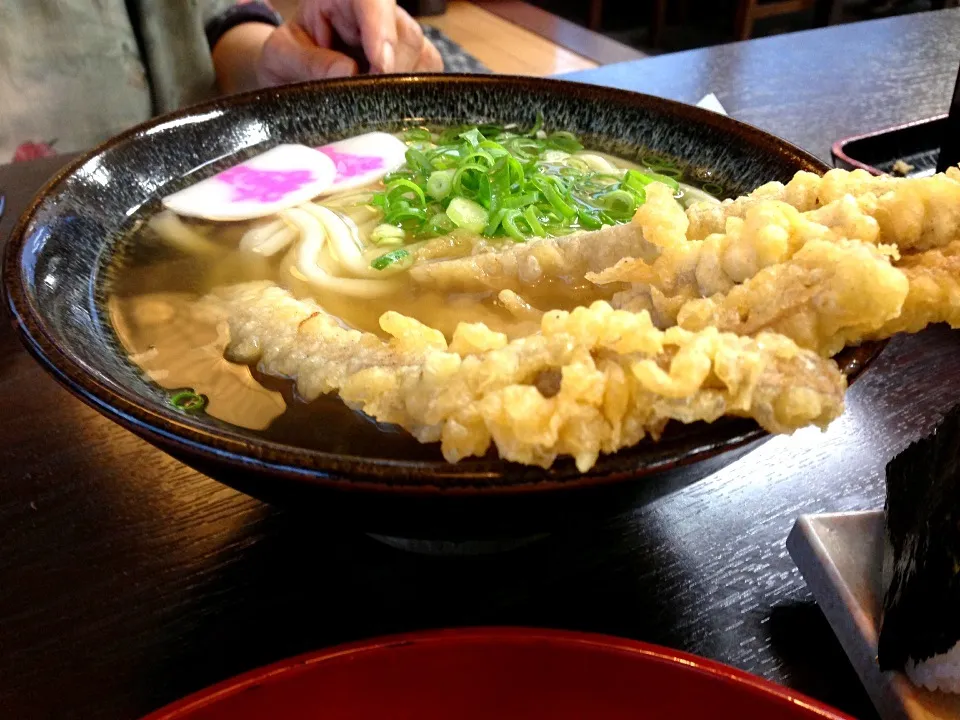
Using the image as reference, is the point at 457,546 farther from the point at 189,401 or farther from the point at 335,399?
the point at 189,401

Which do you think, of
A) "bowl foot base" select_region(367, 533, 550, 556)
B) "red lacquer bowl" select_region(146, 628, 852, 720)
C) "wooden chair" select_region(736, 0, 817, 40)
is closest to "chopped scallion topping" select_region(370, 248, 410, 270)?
"bowl foot base" select_region(367, 533, 550, 556)

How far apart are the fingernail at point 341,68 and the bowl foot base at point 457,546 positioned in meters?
1.68

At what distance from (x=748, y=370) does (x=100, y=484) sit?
3.60ft

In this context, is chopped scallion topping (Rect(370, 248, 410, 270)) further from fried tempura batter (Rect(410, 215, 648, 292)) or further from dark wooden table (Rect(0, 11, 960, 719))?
dark wooden table (Rect(0, 11, 960, 719))

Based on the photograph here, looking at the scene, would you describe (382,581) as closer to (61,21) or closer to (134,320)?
(134,320)

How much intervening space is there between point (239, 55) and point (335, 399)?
246cm

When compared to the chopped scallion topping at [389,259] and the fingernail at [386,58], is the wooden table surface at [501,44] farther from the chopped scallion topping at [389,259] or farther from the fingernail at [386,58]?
the chopped scallion topping at [389,259]

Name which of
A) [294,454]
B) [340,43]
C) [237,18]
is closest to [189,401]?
[294,454]

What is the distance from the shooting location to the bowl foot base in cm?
114

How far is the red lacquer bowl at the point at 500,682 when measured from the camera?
0.86m

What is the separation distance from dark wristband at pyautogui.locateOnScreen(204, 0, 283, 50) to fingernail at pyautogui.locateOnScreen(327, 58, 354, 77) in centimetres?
102

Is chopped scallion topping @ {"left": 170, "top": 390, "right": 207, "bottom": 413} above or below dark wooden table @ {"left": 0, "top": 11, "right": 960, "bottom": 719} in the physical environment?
above

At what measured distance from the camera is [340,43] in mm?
2555

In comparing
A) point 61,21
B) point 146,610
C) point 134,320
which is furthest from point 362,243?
point 61,21
